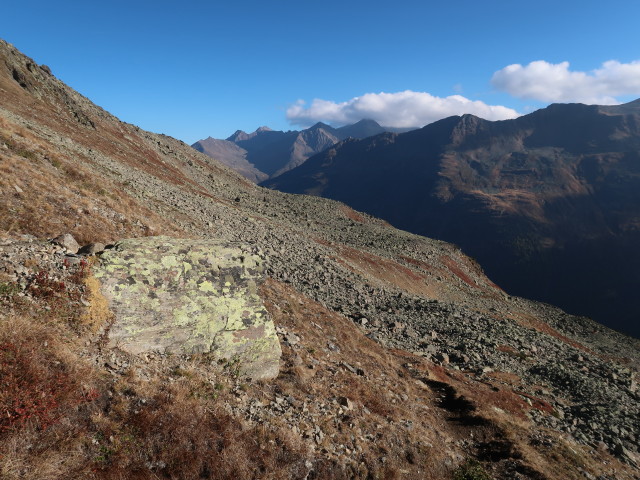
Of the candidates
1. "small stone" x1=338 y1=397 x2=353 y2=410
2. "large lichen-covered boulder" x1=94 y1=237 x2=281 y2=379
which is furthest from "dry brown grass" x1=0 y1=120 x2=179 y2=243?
"small stone" x1=338 y1=397 x2=353 y2=410

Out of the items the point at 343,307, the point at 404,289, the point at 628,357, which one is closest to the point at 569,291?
the point at 628,357

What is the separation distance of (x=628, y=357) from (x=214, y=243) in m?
57.9

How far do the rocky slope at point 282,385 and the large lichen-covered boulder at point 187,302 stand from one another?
0.50 metres

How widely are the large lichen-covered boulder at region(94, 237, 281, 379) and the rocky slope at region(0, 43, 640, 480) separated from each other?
1.66 ft

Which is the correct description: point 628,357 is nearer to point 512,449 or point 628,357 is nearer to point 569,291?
point 512,449

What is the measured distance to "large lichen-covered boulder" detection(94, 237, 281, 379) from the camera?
31.6ft

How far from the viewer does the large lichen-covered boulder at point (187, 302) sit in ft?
31.6

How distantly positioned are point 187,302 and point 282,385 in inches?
165

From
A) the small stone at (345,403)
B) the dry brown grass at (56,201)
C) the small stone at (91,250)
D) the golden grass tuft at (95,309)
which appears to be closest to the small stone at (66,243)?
the small stone at (91,250)

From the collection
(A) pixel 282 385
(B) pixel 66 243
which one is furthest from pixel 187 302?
(B) pixel 66 243

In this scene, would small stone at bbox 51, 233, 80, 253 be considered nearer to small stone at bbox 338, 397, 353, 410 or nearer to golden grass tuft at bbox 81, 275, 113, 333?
golden grass tuft at bbox 81, 275, 113, 333

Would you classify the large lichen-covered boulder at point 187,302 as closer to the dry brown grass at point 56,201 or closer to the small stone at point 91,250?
the small stone at point 91,250

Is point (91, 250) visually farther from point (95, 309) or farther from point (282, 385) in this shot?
point (282, 385)

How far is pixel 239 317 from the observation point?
11469 mm
